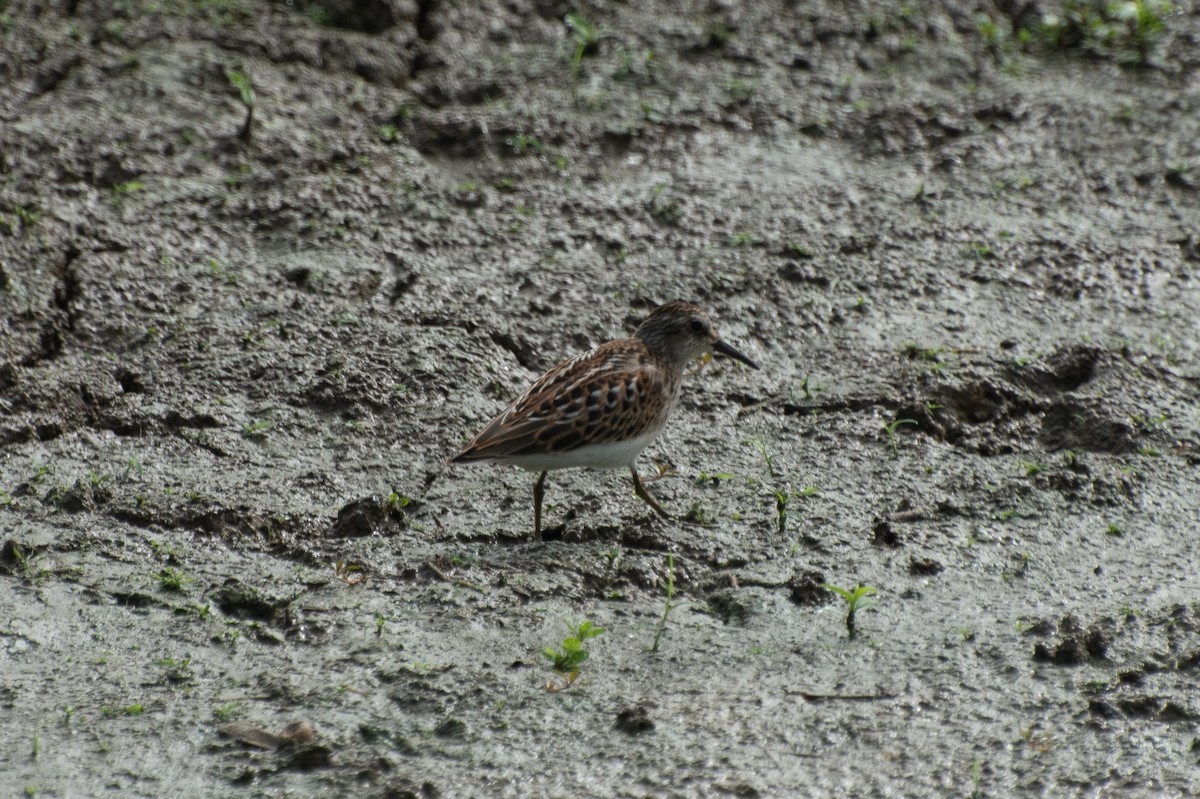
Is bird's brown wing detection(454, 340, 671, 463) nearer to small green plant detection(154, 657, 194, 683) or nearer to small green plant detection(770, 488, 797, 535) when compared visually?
small green plant detection(770, 488, 797, 535)

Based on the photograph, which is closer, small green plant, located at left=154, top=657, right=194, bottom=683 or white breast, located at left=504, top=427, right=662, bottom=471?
small green plant, located at left=154, top=657, right=194, bottom=683

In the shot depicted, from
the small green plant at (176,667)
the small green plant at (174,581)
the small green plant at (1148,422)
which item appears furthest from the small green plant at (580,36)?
the small green plant at (176,667)

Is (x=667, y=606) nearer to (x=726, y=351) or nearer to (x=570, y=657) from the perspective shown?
(x=570, y=657)

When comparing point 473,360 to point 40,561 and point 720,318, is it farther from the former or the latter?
point 40,561

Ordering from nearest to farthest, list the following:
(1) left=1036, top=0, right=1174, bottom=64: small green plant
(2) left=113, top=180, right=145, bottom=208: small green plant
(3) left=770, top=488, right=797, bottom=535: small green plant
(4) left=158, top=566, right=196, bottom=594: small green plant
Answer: (4) left=158, top=566, right=196, bottom=594: small green plant → (3) left=770, top=488, right=797, bottom=535: small green plant → (2) left=113, top=180, right=145, bottom=208: small green plant → (1) left=1036, top=0, right=1174, bottom=64: small green plant

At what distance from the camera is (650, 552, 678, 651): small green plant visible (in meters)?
4.51

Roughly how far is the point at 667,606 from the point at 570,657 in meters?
0.48

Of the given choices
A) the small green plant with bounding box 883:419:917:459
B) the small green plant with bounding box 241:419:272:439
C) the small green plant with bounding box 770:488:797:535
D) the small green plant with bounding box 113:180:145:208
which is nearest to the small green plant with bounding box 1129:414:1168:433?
the small green plant with bounding box 883:419:917:459

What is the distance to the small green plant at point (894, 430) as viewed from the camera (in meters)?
Result: 5.75

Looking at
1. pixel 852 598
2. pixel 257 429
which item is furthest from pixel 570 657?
pixel 257 429

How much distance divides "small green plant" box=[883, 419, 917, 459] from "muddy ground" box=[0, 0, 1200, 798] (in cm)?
4

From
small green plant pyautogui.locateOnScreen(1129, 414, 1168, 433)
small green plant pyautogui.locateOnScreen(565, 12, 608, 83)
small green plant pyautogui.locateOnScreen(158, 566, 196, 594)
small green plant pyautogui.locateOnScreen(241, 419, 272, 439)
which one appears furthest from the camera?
small green plant pyautogui.locateOnScreen(565, 12, 608, 83)

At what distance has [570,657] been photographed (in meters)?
4.24

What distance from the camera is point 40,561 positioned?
4766 mm
